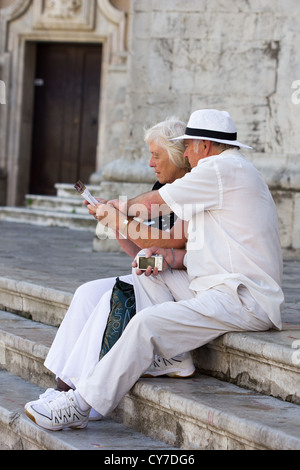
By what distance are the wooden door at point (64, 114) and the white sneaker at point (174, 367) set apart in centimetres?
959

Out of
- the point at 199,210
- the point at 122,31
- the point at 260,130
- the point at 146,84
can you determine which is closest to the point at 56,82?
the point at 122,31

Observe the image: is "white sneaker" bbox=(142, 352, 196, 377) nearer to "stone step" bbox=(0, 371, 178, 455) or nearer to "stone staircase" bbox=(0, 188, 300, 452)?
"stone staircase" bbox=(0, 188, 300, 452)

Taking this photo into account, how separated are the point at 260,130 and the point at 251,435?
4.80m

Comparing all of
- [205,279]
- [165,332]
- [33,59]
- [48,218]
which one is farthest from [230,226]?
[33,59]

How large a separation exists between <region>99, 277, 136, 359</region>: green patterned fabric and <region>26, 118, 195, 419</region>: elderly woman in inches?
1.1

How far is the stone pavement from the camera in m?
5.29

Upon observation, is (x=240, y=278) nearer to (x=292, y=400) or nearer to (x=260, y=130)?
(x=292, y=400)

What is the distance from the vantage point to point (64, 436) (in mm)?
3395

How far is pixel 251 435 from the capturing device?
2973 mm

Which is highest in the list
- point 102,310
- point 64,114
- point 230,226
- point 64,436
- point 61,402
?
point 64,114

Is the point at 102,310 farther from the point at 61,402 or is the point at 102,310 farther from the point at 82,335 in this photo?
the point at 61,402

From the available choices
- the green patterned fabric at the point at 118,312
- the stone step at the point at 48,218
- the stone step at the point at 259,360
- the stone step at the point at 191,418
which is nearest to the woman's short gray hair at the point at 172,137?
the green patterned fabric at the point at 118,312

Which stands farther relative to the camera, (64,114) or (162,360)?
(64,114)

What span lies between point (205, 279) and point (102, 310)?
47 centimetres
